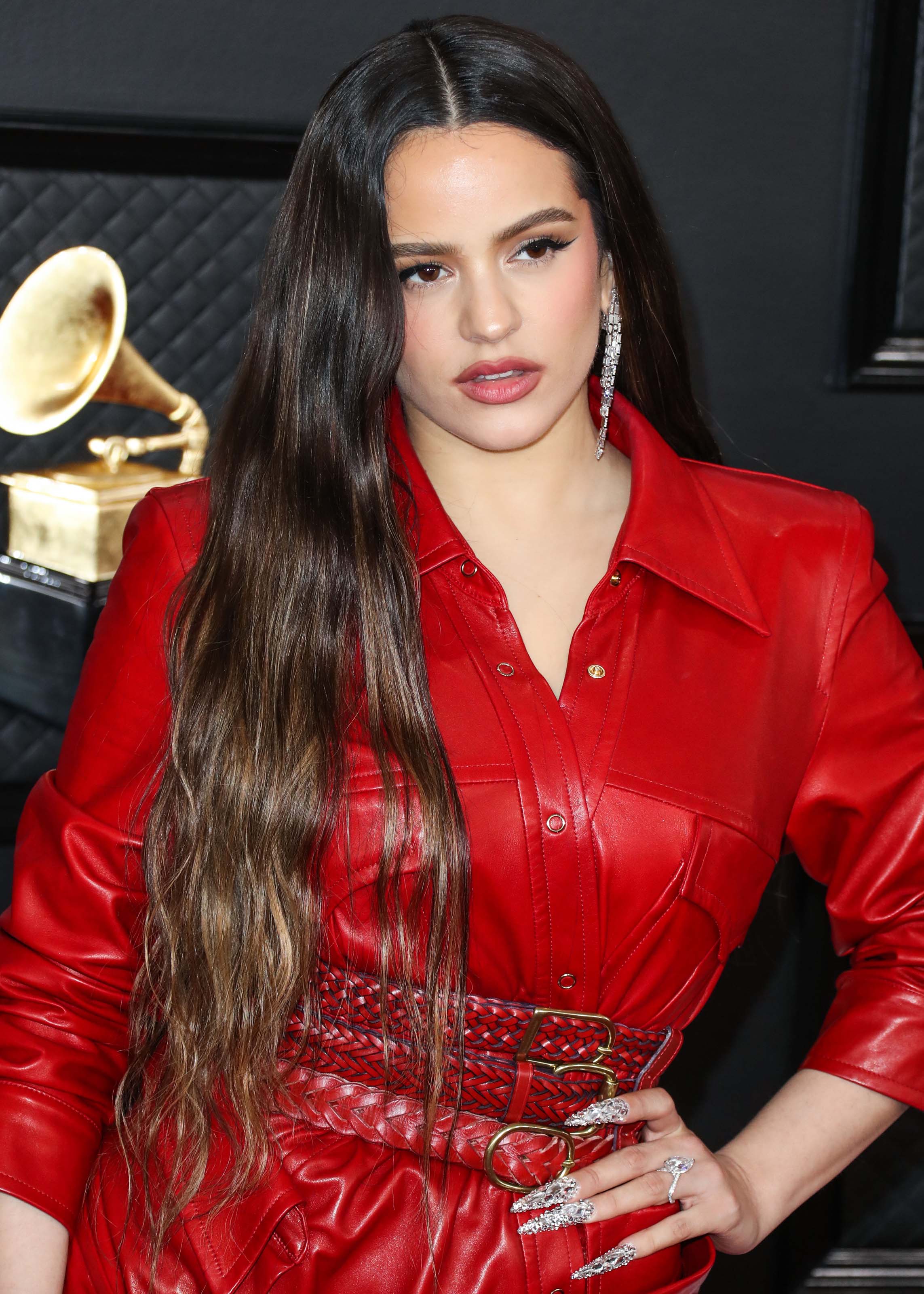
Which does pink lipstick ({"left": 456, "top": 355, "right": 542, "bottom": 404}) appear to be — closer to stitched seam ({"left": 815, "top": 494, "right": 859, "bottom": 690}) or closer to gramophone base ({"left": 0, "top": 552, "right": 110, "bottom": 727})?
stitched seam ({"left": 815, "top": 494, "right": 859, "bottom": 690})

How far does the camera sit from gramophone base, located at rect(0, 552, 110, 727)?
2.01 metres

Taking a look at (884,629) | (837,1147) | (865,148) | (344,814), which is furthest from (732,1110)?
(865,148)

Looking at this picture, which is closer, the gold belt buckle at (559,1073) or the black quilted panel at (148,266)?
the gold belt buckle at (559,1073)

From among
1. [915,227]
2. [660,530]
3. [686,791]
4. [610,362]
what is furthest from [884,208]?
[686,791]

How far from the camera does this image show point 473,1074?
1.31m

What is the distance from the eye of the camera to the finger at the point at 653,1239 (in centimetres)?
128

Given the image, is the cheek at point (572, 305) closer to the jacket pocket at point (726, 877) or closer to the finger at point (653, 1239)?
the jacket pocket at point (726, 877)

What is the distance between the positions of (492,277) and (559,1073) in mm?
719

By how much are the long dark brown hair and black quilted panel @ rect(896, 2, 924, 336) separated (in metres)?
0.90

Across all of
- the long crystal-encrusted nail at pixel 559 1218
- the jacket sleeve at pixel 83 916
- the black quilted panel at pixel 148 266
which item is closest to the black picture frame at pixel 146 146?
the black quilted panel at pixel 148 266

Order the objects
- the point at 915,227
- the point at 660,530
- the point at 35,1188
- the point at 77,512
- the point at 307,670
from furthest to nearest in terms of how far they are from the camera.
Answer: the point at 915,227 → the point at 77,512 → the point at 660,530 → the point at 307,670 → the point at 35,1188

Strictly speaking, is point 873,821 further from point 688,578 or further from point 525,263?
point 525,263

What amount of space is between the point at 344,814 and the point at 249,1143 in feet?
0.98

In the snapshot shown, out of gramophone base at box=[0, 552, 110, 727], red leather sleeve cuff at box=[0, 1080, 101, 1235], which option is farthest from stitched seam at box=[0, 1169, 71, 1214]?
gramophone base at box=[0, 552, 110, 727]
